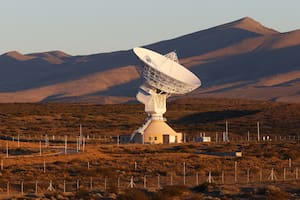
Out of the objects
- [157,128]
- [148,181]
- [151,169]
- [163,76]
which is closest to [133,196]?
[148,181]

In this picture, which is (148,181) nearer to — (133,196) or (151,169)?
(151,169)

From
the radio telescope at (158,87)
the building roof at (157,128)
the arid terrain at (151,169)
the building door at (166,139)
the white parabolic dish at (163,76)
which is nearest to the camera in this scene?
the arid terrain at (151,169)

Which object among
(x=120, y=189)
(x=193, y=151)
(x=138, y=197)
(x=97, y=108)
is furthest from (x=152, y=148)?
(x=97, y=108)

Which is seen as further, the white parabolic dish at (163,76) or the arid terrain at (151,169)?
the white parabolic dish at (163,76)

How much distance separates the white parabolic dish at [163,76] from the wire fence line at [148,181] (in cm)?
2618

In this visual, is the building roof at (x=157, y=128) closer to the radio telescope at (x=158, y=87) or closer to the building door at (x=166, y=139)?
the radio telescope at (x=158, y=87)

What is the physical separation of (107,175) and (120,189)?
10371 millimetres

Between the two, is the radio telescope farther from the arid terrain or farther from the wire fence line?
the wire fence line

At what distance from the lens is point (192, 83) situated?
91.6 metres

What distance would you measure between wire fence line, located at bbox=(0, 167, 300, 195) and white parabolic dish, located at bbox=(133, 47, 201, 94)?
2618cm

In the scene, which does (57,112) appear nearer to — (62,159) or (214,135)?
(214,135)

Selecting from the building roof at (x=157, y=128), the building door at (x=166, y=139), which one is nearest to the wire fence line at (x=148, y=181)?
the building roof at (x=157, y=128)

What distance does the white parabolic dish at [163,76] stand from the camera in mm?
90312

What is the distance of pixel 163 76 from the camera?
90.2 meters
